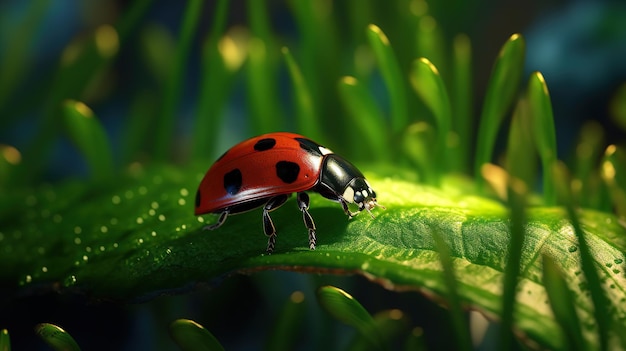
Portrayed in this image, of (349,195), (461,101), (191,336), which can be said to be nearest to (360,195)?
(349,195)

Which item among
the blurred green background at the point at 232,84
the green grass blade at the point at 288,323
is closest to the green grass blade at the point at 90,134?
the blurred green background at the point at 232,84


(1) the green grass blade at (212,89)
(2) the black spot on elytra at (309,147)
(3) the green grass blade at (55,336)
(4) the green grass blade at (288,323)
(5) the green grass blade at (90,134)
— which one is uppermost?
(1) the green grass blade at (212,89)

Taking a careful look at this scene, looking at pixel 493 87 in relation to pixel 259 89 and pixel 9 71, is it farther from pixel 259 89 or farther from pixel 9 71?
pixel 9 71

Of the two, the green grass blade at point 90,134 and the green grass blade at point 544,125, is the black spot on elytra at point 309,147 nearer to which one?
the green grass blade at point 544,125

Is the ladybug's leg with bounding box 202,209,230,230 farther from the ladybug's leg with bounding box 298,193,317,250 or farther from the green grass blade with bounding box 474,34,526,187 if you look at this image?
the green grass blade with bounding box 474,34,526,187

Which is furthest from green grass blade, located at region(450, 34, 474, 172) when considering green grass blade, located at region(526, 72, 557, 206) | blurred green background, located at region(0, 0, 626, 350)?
green grass blade, located at region(526, 72, 557, 206)

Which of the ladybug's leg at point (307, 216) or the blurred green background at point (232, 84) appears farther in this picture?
the blurred green background at point (232, 84)

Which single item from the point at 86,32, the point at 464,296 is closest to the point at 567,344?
the point at 464,296
